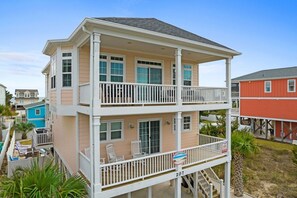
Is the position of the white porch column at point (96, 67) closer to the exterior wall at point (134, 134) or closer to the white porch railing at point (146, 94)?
the white porch railing at point (146, 94)

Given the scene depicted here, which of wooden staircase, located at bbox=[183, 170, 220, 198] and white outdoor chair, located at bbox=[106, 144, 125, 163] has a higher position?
white outdoor chair, located at bbox=[106, 144, 125, 163]

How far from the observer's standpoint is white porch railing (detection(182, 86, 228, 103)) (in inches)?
402

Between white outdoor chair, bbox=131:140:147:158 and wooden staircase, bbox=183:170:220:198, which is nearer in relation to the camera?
white outdoor chair, bbox=131:140:147:158

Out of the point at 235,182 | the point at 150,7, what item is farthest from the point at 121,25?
the point at 150,7

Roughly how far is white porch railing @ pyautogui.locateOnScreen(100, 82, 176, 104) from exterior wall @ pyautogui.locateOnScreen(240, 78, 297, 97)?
19363 millimetres

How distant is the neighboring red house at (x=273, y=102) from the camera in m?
22.7

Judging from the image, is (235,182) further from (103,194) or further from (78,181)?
(78,181)

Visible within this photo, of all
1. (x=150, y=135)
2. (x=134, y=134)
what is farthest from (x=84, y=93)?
(x=150, y=135)

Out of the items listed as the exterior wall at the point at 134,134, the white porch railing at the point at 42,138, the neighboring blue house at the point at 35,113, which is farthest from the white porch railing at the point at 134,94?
the neighboring blue house at the point at 35,113

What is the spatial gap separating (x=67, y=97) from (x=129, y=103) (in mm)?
3602

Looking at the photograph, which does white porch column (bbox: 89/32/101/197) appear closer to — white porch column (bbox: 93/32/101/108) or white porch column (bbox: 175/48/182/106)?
white porch column (bbox: 93/32/101/108)

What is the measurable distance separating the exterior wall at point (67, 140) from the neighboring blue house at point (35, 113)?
2077 cm

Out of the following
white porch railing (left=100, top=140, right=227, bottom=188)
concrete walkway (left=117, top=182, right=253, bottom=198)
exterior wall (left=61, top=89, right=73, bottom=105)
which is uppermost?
exterior wall (left=61, top=89, right=73, bottom=105)

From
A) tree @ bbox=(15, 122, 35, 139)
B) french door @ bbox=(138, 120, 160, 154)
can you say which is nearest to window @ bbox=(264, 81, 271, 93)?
french door @ bbox=(138, 120, 160, 154)
